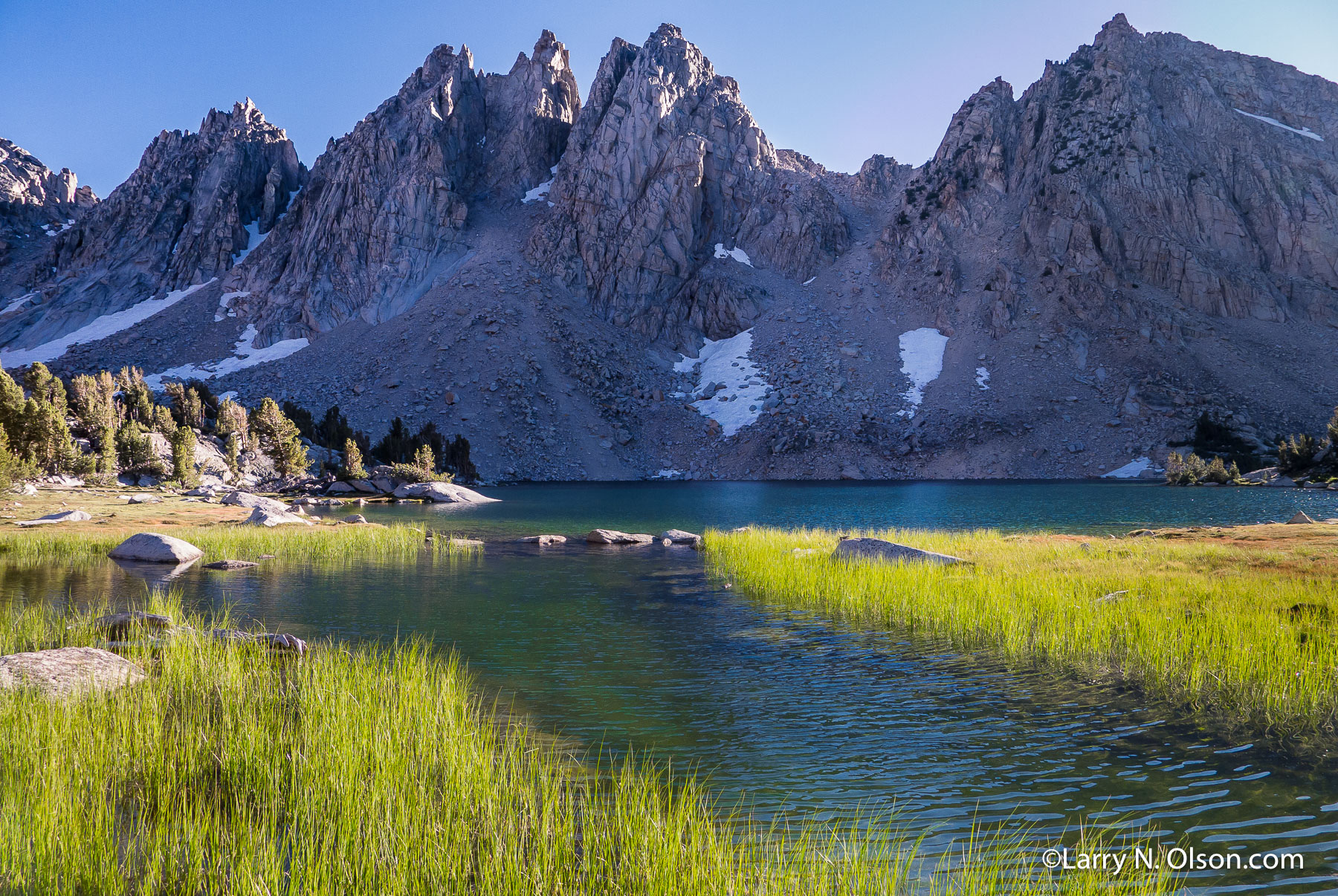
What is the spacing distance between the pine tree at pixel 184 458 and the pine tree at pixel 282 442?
10.2m

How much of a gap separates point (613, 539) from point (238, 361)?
370 feet

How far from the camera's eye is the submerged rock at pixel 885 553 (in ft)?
77.5

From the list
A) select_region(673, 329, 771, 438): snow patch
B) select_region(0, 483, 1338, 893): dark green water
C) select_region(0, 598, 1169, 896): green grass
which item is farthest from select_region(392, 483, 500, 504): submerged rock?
select_region(0, 598, 1169, 896): green grass

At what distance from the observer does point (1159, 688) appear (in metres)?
12.1

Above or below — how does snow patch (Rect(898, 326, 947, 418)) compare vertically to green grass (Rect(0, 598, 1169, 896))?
above

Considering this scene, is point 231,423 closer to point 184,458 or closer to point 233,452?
point 233,452

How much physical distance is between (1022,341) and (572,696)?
129349 millimetres

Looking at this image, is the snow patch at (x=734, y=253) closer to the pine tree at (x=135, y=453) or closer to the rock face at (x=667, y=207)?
the rock face at (x=667, y=207)

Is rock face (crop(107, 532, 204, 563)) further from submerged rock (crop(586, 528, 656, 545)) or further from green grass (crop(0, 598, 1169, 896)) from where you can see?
green grass (crop(0, 598, 1169, 896))

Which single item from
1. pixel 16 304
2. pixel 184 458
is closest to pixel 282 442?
pixel 184 458

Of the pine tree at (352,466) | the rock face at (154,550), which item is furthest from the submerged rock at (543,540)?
the pine tree at (352,466)

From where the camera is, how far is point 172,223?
158625mm

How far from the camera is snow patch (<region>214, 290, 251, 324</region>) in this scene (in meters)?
136

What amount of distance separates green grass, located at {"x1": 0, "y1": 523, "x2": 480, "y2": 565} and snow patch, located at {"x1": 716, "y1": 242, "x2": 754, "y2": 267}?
406ft
